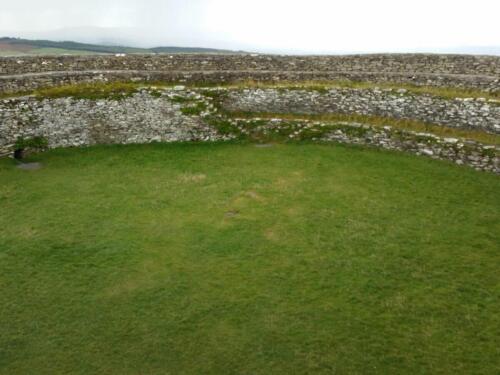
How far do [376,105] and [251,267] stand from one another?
12955mm

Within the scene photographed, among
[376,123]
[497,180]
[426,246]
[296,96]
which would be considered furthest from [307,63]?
[426,246]

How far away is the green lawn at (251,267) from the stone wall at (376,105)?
148 inches

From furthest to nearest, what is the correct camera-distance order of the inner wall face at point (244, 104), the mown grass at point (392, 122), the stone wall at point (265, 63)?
the stone wall at point (265, 63), the inner wall face at point (244, 104), the mown grass at point (392, 122)

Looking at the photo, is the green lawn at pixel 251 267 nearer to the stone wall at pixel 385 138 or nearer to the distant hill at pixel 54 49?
the stone wall at pixel 385 138

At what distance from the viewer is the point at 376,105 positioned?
69.6ft

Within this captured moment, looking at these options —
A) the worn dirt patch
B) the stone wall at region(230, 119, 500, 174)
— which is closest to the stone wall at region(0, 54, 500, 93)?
the stone wall at region(230, 119, 500, 174)

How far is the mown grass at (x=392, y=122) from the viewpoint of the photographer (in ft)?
61.8

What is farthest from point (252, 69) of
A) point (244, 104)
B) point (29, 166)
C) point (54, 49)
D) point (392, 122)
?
point (54, 49)

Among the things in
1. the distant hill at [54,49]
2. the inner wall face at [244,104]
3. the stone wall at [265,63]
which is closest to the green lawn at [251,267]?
the inner wall face at [244,104]

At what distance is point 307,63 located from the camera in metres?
24.9

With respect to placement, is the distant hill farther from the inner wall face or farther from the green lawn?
the green lawn

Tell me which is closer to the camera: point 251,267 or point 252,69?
point 251,267

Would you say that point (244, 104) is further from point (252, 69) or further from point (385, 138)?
point (385, 138)

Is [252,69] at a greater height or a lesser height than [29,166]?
greater
